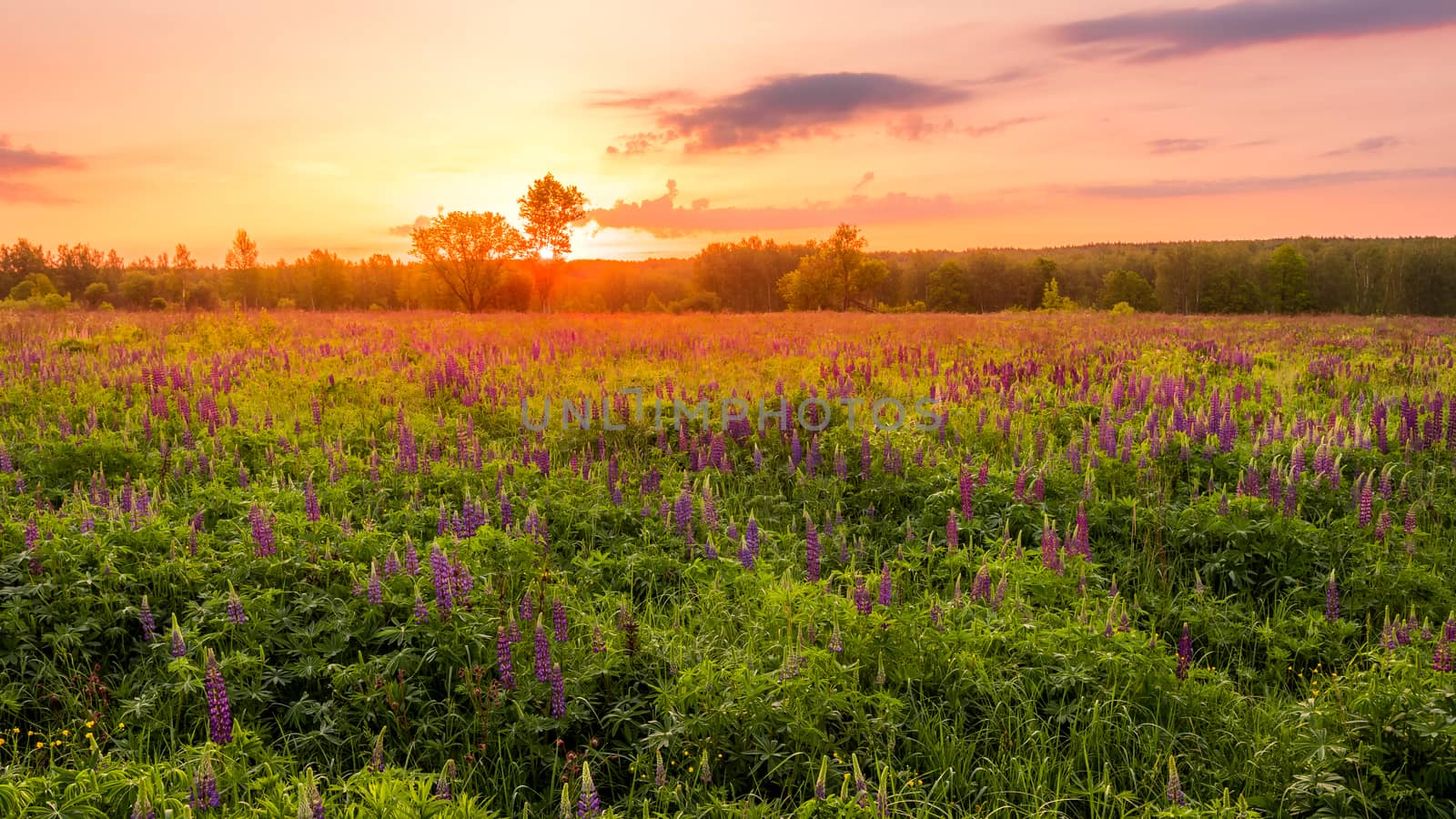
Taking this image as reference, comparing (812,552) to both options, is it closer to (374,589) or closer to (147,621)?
(374,589)

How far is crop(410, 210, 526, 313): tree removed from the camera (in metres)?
56.5

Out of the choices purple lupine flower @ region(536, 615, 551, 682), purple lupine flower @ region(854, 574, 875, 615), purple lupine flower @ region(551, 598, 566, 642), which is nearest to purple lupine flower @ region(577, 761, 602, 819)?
purple lupine flower @ region(536, 615, 551, 682)

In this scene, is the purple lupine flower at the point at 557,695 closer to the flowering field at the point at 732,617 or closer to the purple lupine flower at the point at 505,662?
the flowering field at the point at 732,617

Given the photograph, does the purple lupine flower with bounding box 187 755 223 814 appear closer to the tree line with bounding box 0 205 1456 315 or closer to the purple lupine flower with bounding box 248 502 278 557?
the purple lupine flower with bounding box 248 502 278 557

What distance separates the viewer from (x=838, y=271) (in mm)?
81562

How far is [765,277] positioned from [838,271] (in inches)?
1502

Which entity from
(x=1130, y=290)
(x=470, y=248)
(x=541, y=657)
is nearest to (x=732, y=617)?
(x=541, y=657)

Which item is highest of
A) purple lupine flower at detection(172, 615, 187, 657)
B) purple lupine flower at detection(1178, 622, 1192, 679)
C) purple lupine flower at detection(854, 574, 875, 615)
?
purple lupine flower at detection(172, 615, 187, 657)

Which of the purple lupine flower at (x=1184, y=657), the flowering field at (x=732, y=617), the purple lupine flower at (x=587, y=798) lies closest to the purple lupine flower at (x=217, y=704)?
the flowering field at (x=732, y=617)

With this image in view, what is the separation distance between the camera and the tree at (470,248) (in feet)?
185

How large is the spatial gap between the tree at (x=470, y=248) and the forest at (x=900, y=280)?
9.11m

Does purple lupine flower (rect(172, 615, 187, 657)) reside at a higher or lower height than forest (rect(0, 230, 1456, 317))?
lower

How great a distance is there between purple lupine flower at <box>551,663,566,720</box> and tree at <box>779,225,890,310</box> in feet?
256

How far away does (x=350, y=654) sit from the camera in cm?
420
